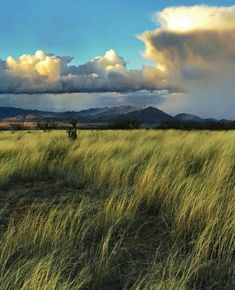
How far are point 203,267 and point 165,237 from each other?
1.06m

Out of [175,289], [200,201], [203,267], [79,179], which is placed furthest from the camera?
[79,179]

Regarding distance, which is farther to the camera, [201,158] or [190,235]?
[201,158]

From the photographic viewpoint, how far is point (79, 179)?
8.67m

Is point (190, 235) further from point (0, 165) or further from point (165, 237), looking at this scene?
point (0, 165)

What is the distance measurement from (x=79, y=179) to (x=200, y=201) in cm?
347

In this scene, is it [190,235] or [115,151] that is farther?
[115,151]

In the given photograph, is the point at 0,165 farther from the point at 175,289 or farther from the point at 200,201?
the point at 175,289

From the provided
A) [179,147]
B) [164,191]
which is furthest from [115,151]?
[164,191]

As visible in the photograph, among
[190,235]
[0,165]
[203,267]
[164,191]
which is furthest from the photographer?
[0,165]

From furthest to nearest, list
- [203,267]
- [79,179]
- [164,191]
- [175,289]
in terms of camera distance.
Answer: [79,179] → [164,191] → [203,267] → [175,289]

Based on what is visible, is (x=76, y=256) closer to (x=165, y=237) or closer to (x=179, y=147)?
(x=165, y=237)

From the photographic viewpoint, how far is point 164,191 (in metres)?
6.89

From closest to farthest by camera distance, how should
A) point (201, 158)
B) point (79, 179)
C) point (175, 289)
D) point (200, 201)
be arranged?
1. point (175, 289)
2. point (200, 201)
3. point (79, 179)
4. point (201, 158)

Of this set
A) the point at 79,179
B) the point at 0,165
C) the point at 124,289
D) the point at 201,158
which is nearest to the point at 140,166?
the point at 79,179
